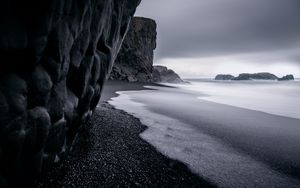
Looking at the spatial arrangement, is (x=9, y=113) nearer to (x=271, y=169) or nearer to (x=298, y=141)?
(x=271, y=169)

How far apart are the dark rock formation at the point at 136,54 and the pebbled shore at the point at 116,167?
41885 millimetres

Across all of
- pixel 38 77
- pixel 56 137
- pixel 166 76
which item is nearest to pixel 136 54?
pixel 166 76

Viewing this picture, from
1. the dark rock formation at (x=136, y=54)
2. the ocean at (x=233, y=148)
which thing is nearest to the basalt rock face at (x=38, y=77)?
the ocean at (x=233, y=148)

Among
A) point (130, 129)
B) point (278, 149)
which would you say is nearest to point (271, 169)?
point (278, 149)

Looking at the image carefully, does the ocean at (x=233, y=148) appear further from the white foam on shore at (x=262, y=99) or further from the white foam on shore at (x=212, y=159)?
the white foam on shore at (x=262, y=99)

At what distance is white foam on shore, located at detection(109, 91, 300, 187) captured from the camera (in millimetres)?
4232

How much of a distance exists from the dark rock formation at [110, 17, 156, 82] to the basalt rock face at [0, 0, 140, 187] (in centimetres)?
4338

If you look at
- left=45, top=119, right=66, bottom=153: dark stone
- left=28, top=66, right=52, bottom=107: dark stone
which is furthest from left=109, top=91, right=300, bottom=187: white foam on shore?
left=28, top=66, right=52, bottom=107: dark stone

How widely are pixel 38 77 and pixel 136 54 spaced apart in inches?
1966

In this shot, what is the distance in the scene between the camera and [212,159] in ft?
17.0

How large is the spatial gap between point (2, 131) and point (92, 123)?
15.9 ft

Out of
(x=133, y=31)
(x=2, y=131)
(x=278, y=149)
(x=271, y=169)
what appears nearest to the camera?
(x=2, y=131)

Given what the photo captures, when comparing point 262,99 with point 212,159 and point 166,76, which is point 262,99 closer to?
point 212,159

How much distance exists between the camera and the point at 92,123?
7.25m
